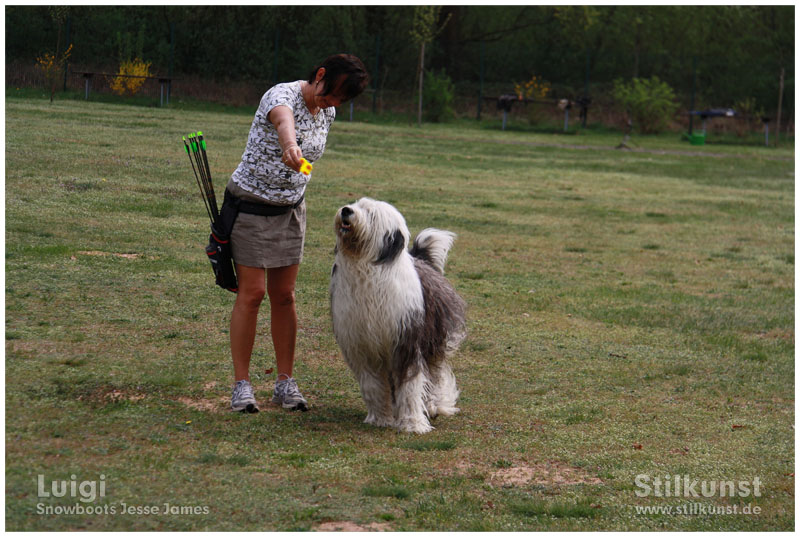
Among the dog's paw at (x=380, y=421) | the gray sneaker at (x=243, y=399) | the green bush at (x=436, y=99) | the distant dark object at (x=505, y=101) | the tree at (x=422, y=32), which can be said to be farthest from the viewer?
the distant dark object at (x=505, y=101)

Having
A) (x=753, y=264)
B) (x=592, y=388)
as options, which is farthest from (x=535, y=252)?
(x=592, y=388)

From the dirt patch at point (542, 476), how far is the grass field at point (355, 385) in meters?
0.02

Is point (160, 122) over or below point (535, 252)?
over

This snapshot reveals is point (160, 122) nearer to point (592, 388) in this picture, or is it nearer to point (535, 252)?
point (535, 252)

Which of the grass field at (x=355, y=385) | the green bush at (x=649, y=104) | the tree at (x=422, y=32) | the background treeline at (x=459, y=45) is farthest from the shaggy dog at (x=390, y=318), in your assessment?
the green bush at (x=649, y=104)

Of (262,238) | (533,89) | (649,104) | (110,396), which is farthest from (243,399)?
(533,89)

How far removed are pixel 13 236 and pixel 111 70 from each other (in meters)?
15.1

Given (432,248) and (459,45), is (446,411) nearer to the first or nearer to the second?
(432,248)

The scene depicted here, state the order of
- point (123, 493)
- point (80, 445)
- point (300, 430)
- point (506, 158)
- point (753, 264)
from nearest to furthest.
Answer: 1. point (123, 493)
2. point (80, 445)
3. point (300, 430)
4. point (753, 264)
5. point (506, 158)

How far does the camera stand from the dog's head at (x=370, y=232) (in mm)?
5277

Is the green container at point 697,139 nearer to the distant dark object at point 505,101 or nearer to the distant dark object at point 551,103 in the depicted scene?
the distant dark object at point 551,103

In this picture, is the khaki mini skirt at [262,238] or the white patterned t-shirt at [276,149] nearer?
the white patterned t-shirt at [276,149]

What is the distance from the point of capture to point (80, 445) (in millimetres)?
4855

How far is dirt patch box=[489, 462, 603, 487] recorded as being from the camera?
5.06 m
